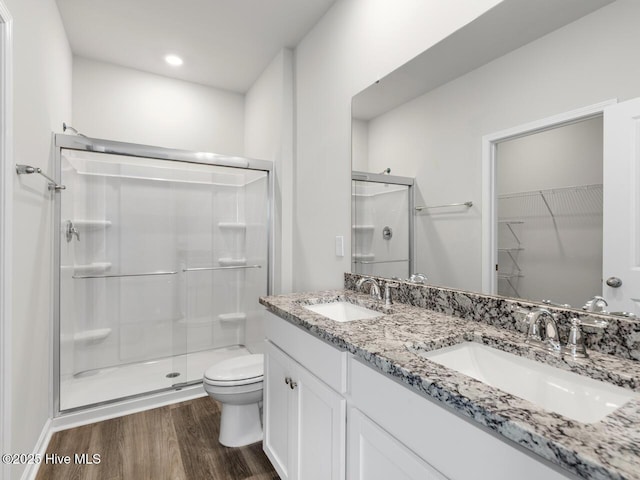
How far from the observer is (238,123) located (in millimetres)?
3455

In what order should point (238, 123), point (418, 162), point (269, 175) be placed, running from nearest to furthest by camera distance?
point (418, 162), point (269, 175), point (238, 123)

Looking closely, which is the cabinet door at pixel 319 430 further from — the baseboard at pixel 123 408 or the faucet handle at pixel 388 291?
the baseboard at pixel 123 408

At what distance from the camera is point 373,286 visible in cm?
169

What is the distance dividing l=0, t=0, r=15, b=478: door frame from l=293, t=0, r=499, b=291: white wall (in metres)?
1.54

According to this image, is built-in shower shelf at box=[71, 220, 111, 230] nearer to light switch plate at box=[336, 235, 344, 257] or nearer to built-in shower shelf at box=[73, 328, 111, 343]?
built-in shower shelf at box=[73, 328, 111, 343]

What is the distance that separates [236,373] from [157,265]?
4.23 feet

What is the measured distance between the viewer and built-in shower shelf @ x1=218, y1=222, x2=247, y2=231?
2.78 meters

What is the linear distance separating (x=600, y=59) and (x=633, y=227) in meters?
0.48

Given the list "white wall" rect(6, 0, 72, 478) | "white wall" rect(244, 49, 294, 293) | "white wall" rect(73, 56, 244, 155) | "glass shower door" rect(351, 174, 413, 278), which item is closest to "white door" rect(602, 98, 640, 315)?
"glass shower door" rect(351, 174, 413, 278)

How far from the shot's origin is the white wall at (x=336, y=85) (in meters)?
1.51

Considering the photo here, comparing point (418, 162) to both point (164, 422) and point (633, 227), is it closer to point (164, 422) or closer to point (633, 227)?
point (633, 227)

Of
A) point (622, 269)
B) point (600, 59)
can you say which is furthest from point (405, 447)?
point (600, 59)

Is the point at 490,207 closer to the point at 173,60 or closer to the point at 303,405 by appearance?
the point at 303,405

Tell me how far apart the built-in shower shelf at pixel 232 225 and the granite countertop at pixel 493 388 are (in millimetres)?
1577
